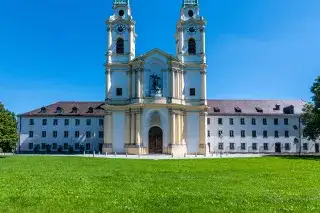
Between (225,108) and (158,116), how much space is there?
75.2ft

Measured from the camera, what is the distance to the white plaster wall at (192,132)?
214 ft

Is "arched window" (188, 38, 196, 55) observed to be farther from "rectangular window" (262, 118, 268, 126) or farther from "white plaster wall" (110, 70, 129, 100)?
"rectangular window" (262, 118, 268, 126)

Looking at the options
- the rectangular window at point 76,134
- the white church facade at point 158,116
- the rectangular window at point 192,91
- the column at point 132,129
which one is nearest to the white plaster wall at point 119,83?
the white church facade at point 158,116

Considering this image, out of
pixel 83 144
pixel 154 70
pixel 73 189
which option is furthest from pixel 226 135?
pixel 73 189

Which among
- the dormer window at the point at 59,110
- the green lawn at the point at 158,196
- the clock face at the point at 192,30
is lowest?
the green lawn at the point at 158,196

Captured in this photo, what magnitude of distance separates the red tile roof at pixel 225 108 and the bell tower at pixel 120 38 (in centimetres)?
1645

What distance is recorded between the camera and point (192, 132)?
65500mm

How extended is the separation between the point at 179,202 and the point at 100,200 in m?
2.94

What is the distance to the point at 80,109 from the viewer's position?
80625mm

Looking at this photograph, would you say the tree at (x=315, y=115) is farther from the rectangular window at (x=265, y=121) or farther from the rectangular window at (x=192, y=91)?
the rectangular window at (x=192, y=91)

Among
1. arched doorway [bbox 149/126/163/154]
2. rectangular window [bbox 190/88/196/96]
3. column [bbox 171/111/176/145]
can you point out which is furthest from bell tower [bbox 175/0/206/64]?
arched doorway [bbox 149/126/163/154]

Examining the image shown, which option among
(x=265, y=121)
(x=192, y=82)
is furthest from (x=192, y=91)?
(x=265, y=121)

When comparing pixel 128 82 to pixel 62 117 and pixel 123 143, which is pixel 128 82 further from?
pixel 62 117

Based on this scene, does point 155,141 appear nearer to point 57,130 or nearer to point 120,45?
point 120,45
